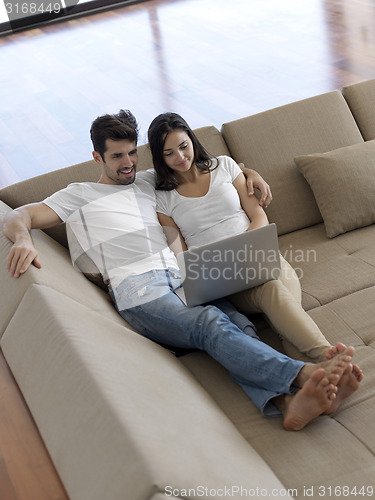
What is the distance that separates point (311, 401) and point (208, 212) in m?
0.94

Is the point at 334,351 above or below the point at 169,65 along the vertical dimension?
below

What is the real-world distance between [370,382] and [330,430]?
0.22m

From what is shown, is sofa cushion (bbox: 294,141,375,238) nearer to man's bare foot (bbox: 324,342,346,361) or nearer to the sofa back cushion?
the sofa back cushion

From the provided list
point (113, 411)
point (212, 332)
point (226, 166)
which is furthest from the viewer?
point (226, 166)

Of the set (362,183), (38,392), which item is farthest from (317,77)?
(38,392)

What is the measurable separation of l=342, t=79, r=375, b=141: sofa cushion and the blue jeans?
1.17 m

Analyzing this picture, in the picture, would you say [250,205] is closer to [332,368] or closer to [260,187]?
[260,187]

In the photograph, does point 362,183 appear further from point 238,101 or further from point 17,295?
point 238,101

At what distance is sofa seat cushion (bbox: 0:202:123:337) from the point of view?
80.9 inches

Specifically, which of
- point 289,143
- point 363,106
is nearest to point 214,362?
point 289,143

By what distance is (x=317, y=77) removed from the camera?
5.22 meters

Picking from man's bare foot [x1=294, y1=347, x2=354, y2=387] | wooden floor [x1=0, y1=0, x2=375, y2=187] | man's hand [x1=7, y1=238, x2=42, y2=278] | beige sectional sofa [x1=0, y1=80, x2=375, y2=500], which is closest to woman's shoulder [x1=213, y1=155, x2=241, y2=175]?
beige sectional sofa [x1=0, y1=80, x2=375, y2=500]

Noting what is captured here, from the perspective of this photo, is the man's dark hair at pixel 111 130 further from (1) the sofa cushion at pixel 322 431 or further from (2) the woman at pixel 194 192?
(1) the sofa cushion at pixel 322 431

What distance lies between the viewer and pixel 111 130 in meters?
2.42
